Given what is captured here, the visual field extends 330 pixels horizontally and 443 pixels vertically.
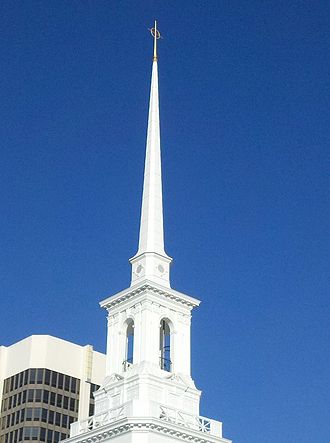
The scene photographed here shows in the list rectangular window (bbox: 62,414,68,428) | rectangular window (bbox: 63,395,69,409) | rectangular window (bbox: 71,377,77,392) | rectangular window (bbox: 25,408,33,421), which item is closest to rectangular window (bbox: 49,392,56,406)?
rectangular window (bbox: 63,395,69,409)

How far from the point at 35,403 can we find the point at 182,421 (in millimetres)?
61395

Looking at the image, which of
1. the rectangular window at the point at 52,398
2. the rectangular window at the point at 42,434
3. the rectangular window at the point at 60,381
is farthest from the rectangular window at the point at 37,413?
the rectangular window at the point at 60,381

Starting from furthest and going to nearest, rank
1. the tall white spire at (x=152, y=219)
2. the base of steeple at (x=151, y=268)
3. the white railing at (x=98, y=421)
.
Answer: the tall white spire at (x=152, y=219) < the base of steeple at (x=151, y=268) < the white railing at (x=98, y=421)

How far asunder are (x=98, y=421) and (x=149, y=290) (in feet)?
27.9

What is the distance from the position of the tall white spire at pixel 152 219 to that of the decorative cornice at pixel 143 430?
32.6 ft

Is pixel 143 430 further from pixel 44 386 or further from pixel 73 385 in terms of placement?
pixel 73 385

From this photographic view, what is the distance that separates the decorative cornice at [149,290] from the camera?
57.3 metres

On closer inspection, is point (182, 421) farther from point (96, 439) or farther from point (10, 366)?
point (10, 366)

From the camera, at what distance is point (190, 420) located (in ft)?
182

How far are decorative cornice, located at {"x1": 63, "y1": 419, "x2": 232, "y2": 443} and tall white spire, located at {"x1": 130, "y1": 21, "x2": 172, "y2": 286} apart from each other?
32.6 ft

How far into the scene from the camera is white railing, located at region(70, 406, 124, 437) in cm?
5375

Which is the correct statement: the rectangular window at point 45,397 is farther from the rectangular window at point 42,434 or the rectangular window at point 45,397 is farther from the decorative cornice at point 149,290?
the decorative cornice at point 149,290

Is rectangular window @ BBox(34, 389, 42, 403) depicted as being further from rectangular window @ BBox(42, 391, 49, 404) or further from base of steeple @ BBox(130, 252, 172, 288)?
base of steeple @ BBox(130, 252, 172, 288)

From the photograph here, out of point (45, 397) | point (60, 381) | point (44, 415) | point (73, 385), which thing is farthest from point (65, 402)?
point (44, 415)
